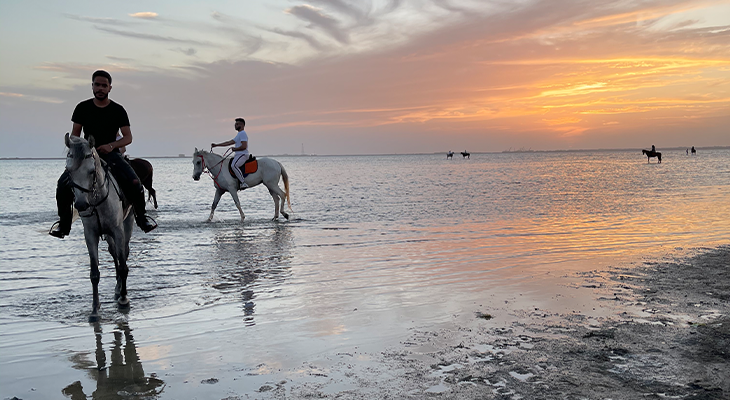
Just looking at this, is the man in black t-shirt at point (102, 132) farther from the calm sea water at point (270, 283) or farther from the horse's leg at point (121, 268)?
the calm sea water at point (270, 283)

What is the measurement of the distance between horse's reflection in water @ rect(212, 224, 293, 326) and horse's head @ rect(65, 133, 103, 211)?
2215 millimetres

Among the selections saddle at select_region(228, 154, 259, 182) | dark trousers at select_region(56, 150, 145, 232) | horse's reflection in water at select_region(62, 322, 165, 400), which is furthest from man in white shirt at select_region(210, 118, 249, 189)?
horse's reflection in water at select_region(62, 322, 165, 400)

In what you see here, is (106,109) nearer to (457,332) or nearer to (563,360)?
(457,332)

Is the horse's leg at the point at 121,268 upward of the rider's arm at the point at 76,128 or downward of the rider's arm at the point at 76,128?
downward

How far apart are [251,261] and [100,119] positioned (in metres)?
4.12

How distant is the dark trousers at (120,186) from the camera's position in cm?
659

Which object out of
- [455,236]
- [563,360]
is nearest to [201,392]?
[563,360]

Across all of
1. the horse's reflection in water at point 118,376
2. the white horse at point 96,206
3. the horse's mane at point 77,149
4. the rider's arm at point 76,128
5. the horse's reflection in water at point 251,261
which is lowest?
the horse's reflection in water at point 251,261

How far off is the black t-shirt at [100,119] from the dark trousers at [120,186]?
0.90ft

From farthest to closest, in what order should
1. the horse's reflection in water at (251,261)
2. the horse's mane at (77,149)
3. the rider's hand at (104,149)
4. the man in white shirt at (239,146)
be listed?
the man in white shirt at (239,146) → the horse's reflection in water at (251,261) → the rider's hand at (104,149) → the horse's mane at (77,149)

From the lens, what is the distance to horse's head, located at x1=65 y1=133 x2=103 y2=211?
5.62 m

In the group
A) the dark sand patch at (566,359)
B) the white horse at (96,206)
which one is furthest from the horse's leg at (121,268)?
the dark sand patch at (566,359)

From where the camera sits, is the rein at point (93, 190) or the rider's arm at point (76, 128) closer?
the rein at point (93, 190)

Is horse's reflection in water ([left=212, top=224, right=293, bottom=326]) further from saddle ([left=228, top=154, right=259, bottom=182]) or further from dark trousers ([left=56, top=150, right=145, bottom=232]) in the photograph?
saddle ([left=228, top=154, right=259, bottom=182])
